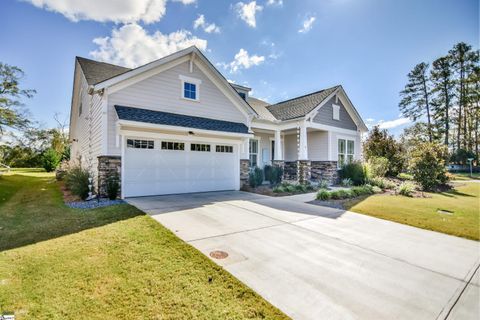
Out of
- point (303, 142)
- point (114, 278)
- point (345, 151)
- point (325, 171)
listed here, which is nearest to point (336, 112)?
point (345, 151)

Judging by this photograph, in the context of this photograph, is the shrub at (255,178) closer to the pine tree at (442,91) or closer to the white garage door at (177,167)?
the white garage door at (177,167)

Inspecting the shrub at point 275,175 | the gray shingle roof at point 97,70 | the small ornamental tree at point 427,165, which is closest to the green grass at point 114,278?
the gray shingle roof at point 97,70

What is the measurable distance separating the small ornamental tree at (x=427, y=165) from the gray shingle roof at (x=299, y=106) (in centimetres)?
638

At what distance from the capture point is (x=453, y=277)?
3533mm

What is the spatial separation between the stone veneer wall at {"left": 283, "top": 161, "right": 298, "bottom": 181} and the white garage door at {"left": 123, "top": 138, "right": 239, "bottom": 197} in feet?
18.6

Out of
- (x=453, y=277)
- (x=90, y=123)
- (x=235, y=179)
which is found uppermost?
(x=90, y=123)

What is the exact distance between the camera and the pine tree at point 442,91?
31391 millimetres

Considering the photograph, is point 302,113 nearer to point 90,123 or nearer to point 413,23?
point 413,23

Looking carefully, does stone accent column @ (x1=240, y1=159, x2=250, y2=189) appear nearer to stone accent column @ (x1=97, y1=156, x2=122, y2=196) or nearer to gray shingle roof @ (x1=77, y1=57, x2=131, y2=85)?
stone accent column @ (x1=97, y1=156, x2=122, y2=196)

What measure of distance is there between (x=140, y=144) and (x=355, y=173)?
501 inches

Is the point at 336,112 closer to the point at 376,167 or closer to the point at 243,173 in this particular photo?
the point at 376,167

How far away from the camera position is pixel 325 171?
15.7 m

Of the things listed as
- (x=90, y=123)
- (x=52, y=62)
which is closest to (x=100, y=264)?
(x=90, y=123)

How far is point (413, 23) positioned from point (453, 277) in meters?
12.3
